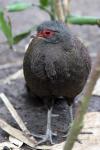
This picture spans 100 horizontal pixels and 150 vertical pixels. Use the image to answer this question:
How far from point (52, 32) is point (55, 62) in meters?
0.29

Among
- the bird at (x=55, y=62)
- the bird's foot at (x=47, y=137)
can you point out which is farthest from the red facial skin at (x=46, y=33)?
the bird's foot at (x=47, y=137)

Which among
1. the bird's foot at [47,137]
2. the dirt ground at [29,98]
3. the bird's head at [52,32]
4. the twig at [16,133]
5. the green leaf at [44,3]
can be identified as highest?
the bird's head at [52,32]

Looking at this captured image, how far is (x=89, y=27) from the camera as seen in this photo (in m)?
7.86

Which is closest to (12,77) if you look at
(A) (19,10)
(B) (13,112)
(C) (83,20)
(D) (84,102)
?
(A) (19,10)

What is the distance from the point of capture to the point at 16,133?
4.78m

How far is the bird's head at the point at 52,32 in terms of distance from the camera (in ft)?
14.9

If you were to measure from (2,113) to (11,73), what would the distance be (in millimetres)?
1054

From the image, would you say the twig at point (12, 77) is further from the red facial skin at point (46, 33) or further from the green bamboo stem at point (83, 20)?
the red facial skin at point (46, 33)

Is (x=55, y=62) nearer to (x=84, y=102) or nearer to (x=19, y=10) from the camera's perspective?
(x=84, y=102)

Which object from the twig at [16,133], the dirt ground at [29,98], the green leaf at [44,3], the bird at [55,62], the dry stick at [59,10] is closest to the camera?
the bird at [55,62]

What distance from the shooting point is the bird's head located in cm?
454

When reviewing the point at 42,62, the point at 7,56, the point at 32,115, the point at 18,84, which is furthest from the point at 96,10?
the point at 42,62

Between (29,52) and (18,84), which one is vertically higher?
(29,52)

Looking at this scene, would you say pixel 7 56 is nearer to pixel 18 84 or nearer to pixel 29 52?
pixel 18 84
